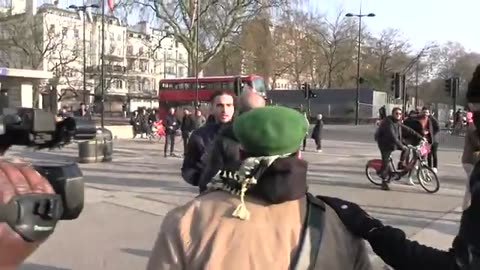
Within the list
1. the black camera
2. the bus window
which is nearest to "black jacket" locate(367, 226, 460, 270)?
the black camera

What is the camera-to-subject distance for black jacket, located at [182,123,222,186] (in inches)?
194

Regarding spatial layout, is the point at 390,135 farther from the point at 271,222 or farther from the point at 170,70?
the point at 170,70

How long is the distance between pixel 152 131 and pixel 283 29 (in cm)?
2172

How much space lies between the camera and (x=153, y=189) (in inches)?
438

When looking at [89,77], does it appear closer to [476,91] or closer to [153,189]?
[153,189]

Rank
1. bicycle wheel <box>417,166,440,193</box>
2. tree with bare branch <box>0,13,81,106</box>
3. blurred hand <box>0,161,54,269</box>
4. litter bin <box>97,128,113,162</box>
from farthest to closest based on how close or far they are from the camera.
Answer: tree with bare branch <box>0,13,81,106</box> < litter bin <box>97,128,113,162</box> < bicycle wheel <box>417,166,440,193</box> < blurred hand <box>0,161,54,269</box>

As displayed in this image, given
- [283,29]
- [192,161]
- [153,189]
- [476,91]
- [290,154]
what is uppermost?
[283,29]

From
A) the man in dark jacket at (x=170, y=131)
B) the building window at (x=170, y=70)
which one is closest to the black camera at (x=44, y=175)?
the man in dark jacket at (x=170, y=131)

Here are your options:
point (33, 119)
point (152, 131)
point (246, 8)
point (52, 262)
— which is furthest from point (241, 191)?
point (246, 8)

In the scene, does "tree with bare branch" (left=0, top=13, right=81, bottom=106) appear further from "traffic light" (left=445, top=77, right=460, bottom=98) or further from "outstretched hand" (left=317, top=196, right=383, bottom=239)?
"outstretched hand" (left=317, top=196, right=383, bottom=239)

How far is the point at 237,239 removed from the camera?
1722 millimetres

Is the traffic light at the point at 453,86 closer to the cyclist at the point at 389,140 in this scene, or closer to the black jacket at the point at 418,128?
the black jacket at the point at 418,128

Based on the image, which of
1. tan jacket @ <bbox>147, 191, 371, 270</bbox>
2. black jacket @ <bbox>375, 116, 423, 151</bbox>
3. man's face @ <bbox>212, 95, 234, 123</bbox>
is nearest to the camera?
tan jacket @ <bbox>147, 191, 371, 270</bbox>

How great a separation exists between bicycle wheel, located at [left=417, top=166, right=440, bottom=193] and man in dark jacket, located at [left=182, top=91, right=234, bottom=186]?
7.00 metres
